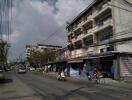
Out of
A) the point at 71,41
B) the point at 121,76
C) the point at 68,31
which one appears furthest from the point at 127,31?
the point at 68,31

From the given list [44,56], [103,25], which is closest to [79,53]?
[103,25]

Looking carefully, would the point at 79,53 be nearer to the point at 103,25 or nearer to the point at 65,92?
the point at 103,25

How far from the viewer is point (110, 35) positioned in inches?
1583

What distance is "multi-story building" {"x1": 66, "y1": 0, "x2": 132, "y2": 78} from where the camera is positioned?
33250 mm

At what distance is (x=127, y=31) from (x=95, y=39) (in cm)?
904

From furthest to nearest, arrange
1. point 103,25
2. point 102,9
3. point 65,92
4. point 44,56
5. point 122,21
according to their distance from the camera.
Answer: point 44,56, point 102,9, point 103,25, point 122,21, point 65,92

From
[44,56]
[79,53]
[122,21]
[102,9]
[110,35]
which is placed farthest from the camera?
[44,56]

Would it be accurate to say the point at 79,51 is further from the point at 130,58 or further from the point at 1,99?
the point at 1,99

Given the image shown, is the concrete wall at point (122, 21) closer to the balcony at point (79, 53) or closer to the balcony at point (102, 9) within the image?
the balcony at point (102, 9)

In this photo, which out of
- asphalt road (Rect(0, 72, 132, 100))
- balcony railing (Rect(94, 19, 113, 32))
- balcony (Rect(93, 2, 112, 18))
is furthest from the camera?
balcony (Rect(93, 2, 112, 18))

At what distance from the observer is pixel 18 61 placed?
195 m

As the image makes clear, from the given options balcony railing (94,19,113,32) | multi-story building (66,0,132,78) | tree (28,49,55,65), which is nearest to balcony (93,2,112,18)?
multi-story building (66,0,132,78)

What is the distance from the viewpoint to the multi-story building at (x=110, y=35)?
33250mm

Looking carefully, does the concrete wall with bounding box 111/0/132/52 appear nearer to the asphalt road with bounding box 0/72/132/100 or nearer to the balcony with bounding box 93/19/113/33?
the balcony with bounding box 93/19/113/33
